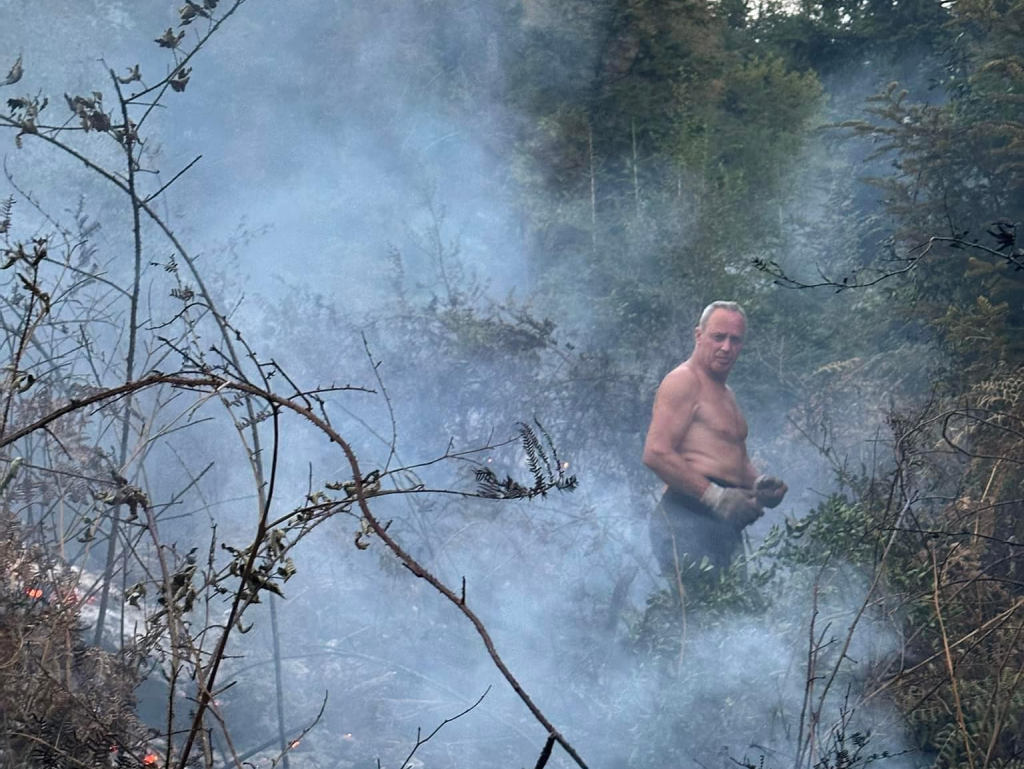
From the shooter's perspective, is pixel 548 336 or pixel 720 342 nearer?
pixel 720 342

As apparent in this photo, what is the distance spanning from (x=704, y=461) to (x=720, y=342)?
2.23ft

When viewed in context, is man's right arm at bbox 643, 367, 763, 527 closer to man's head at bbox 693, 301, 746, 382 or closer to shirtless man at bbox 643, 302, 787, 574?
shirtless man at bbox 643, 302, 787, 574

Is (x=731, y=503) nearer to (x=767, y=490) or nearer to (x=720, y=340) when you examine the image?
(x=767, y=490)

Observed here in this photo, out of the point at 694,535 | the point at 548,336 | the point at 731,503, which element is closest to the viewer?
the point at 731,503

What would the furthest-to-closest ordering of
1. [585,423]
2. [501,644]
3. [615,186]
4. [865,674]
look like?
[615,186] → [585,423] → [501,644] → [865,674]

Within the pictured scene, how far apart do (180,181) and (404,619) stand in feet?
14.5

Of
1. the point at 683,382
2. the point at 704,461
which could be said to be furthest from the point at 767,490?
the point at 683,382

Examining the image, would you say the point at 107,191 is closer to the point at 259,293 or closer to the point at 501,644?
the point at 259,293

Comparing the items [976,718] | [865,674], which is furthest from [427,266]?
[976,718]

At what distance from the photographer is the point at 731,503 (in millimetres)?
5754

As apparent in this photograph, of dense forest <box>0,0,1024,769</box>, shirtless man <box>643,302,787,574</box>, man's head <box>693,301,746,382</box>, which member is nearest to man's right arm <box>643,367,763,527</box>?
shirtless man <box>643,302,787,574</box>

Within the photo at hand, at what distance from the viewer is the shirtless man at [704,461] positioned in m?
5.78

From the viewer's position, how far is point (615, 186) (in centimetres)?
851

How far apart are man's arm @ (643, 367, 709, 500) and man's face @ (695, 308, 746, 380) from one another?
0.13 meters
